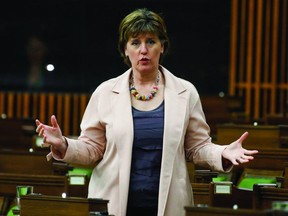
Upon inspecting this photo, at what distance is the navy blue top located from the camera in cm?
418

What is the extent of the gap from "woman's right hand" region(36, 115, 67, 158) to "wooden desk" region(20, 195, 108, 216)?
0.24 m

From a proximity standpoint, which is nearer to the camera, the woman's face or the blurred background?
the woman's face

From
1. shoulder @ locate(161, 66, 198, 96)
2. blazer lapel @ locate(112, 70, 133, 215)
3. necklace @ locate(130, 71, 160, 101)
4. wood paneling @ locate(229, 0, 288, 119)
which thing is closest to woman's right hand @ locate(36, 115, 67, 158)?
blazer lapel @ locate(112, 70, 133, 215)

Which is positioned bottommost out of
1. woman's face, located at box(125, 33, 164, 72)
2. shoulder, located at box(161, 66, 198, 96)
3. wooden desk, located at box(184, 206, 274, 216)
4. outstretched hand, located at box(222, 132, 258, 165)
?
wooden desk, located at box(184, 206, 274, 216)

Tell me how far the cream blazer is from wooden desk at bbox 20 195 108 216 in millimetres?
63

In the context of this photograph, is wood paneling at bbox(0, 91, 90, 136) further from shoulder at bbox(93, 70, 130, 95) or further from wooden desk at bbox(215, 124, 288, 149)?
shoulder at bbox(93, 70, 130, 95)

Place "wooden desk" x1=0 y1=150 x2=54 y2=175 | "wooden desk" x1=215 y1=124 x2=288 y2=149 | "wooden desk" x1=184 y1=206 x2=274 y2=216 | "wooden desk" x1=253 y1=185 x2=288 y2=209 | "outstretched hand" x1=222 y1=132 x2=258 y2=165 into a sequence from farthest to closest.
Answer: "wooden desk" x1=215 y1=124 x2=288 y2=149 → "wooden desk" x1=0 y1=150 x2=54 y2=175 → "wooden desk" x1=253 y1=185 x2=288 y2=209 → "outstretched hand" x1=222 y1=132 x2=258 y2=165 → "wooden desk" x1=184 y1=206 x2=274 y2=216

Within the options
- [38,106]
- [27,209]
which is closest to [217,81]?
[38,106]

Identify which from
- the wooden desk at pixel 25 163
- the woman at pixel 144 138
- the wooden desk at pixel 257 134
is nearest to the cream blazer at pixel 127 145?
the woman at pixel 144 138

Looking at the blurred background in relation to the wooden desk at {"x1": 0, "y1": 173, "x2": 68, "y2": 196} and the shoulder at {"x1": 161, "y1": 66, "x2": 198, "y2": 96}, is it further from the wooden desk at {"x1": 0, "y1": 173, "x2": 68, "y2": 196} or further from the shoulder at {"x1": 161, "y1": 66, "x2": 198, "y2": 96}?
the shoulder at {"x1": 161, "y1": 66, "x2": 198, "y2": 96}

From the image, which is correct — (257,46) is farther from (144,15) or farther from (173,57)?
(144,15)

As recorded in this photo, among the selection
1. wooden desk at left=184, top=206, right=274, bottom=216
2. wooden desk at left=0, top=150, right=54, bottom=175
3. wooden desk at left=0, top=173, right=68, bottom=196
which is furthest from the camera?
wooden desk at left=0, top=150, right=54, bottom=175

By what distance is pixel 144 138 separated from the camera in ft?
13.8

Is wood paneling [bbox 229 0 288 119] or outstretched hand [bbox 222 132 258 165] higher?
wood paneling [bbox 229 0 288 119]
